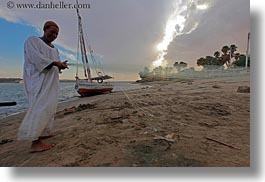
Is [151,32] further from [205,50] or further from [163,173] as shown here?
[163,173]

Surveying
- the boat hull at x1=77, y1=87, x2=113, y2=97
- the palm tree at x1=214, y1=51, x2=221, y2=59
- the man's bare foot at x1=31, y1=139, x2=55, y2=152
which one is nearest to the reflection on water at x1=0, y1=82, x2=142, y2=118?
the boat hull at x1=77, y1=87, x2=113, y2=97

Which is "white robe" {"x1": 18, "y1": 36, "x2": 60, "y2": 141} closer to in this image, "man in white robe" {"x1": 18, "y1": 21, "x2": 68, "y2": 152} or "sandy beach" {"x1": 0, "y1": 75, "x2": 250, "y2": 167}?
"man in white robe" {"x1": 18, "y1": 21, "x2": 68, "y2": 152}

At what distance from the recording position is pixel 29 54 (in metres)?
1.25

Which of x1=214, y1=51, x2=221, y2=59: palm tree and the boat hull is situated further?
the boat hull

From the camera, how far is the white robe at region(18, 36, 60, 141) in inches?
48.9

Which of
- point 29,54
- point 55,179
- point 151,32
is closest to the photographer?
point 29,54

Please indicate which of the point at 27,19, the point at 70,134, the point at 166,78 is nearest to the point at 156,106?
the point at 166,78

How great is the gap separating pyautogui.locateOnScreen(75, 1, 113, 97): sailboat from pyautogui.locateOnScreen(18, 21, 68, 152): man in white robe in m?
0.17

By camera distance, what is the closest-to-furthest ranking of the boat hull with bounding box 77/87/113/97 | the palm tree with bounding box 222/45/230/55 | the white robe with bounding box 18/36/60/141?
1. the white robe with bounding box 18/36/60/141
2. the palm tree with bounding box 222/45/230/55
3. the boat hull with bounding box 77/87/113/97

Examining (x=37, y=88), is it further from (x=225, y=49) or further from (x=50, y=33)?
(x=225, y=49)

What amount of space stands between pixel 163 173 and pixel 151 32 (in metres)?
0.82

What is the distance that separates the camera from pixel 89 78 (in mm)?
1483

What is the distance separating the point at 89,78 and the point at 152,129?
1.61 feet

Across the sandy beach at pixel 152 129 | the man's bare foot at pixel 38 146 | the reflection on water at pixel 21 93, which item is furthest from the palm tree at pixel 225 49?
the man's bare foot at pixel 38 146
